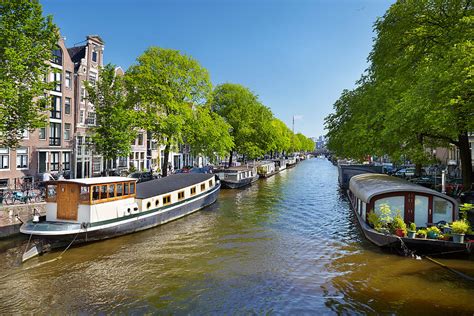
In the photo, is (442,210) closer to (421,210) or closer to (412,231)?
(421,210)

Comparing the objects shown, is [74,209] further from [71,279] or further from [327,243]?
[327,243]

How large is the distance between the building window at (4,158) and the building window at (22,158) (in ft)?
3.57

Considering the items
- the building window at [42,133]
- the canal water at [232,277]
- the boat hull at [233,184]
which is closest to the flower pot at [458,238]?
the canal water at [232,277]

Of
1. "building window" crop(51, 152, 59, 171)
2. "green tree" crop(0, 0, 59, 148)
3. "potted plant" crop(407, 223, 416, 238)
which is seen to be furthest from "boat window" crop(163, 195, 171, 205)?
"building window" crop(51, 152, 59, 171)

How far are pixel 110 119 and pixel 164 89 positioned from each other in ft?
21.0

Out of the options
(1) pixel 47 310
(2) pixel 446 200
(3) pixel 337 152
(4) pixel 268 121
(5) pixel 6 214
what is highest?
(4) pixel 268 121

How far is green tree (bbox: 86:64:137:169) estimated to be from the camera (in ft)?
106

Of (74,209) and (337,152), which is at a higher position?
(337,152)

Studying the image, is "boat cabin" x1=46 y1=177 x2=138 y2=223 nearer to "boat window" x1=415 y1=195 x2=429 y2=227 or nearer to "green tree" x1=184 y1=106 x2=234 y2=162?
"boat window" x1=415 y1=195 x2=429 y2=227

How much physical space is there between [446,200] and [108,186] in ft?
58.2

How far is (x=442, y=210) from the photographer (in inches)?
690

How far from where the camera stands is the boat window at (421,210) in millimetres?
17672

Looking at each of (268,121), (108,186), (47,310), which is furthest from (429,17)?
(268,121)

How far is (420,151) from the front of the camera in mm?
24625
